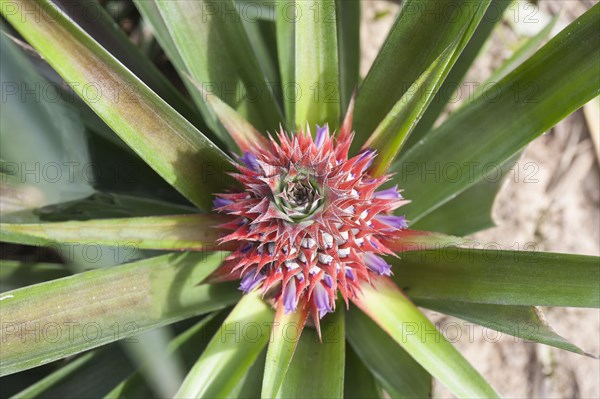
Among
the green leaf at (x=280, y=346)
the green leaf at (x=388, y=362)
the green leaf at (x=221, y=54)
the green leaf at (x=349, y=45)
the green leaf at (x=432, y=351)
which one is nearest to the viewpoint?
the green leaf at (x=280, y=346)

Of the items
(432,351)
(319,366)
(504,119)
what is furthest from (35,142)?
(504,119)

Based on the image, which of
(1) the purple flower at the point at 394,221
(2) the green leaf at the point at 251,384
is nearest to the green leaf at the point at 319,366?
(2) the green leaf at the point at 251,384

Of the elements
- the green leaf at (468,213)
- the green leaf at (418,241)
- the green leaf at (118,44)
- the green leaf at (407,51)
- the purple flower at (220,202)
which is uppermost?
the green leaf at (118,44)

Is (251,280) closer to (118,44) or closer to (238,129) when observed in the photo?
(238,129)

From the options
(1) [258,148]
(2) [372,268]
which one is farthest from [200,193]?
(2) [372,268]

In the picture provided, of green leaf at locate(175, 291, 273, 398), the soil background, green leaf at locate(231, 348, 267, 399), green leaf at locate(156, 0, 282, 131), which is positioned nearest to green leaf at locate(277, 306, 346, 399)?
green leaf at locate(175, 291, 273, 398)

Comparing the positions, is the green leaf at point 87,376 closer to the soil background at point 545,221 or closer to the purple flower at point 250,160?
the purple flower at point 250,160

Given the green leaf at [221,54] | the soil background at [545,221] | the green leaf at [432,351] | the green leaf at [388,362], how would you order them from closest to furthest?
1. the green leaf at [432,351]
2. the green leaf at [221,54]
3. the green leaf at [388,362]
4. the soil background at [545,221]

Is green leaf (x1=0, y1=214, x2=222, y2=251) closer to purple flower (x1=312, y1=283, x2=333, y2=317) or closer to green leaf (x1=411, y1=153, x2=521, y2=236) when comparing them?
purple flower (x1=312, y1=283, x2=333, y2=317)
